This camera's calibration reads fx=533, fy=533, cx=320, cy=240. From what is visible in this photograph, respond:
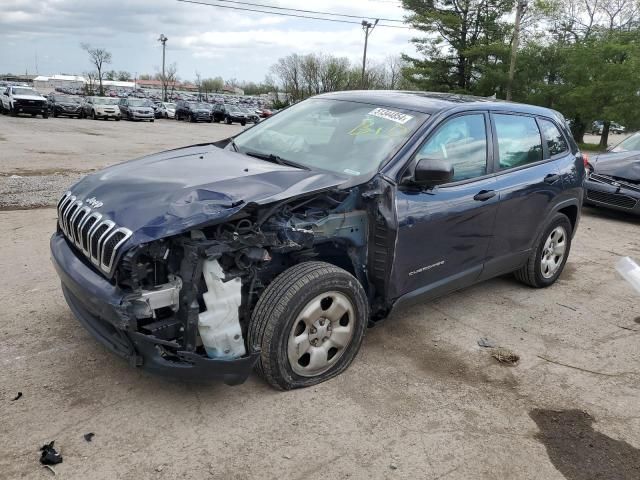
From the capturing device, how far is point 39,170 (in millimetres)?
10812

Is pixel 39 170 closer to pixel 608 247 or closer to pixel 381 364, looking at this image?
pixel 381 364

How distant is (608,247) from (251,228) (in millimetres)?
6016

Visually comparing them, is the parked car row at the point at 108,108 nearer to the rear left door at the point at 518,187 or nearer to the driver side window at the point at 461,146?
the rear left door at the point at 518,187

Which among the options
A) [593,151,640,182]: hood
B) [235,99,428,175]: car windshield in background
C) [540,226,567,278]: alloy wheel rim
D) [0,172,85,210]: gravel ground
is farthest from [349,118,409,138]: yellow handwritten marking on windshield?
[593,151,640,182]: hood

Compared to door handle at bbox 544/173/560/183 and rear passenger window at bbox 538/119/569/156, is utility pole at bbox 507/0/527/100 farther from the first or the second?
door handle at bbox 544/173/560/183

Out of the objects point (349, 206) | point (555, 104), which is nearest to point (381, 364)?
point (349, 206)

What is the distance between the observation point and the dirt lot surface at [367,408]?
2.67 m

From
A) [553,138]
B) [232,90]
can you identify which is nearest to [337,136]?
[553,138]

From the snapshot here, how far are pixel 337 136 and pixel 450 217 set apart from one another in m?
1.01

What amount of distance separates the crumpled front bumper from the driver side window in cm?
190

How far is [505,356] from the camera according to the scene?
391 cm

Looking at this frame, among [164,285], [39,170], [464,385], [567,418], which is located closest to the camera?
[164,285]

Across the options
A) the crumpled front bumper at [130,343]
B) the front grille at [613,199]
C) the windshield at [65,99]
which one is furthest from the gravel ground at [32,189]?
the windshield at [65,99]

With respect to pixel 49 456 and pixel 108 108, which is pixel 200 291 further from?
pixel 108 108
